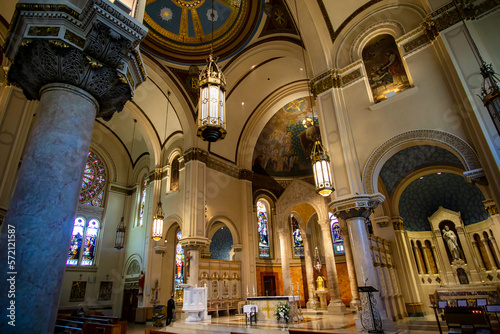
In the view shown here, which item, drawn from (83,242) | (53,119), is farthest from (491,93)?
(83,242)

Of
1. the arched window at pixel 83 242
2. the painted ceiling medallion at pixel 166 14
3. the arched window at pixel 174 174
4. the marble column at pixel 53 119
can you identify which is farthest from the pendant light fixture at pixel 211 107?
the arched window at pixel 83 242

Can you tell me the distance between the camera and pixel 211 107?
5.88 metres

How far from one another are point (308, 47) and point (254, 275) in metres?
10.7

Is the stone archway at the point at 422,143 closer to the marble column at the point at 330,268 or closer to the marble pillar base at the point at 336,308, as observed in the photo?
the marble column at the point at 330,268

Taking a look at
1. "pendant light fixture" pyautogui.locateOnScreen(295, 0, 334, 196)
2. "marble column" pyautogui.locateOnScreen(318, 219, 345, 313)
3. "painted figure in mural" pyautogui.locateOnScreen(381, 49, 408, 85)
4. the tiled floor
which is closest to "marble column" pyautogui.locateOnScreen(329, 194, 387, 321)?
"pendant light fixture" pyautogui.locateOnScreen(295, 0, 334, 196)

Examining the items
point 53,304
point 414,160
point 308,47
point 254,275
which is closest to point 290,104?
point 308,47

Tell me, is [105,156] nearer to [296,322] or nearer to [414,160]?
[296,322]

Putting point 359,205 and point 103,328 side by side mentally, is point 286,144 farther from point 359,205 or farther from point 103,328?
point 103,328

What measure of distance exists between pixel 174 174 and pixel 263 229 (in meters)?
6.33

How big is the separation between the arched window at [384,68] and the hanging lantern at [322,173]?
2.73m

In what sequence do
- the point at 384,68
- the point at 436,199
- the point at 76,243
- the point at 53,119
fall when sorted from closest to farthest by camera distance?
the point at 53,119 < the point at 384,68 < the point at 436,199 < the point at 76,243

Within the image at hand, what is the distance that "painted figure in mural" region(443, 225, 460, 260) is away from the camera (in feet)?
38.2

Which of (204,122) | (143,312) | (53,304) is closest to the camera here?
(53,304)

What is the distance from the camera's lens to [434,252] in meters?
12.2
